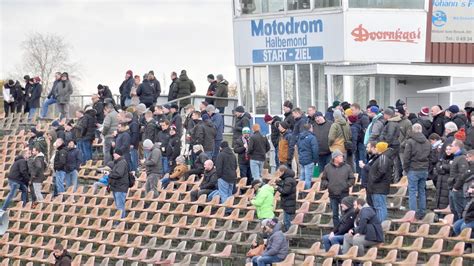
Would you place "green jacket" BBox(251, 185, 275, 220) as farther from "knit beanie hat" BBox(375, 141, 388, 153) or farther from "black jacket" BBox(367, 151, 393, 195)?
"knit beanie hat" BBox(375, 141, 388, 153)

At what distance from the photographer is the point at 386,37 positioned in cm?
2692

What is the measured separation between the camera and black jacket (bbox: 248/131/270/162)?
21875mm

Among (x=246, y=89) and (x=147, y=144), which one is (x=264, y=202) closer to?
(x=147, y=144)

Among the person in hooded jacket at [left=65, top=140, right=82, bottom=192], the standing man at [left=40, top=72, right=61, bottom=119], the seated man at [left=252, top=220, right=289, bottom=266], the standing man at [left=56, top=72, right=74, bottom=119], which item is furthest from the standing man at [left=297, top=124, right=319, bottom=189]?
the standing man at [left=40, top=72, right=61, bottom=119]

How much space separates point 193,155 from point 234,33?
691 cm

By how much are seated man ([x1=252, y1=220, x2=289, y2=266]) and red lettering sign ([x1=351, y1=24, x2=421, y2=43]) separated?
9.40 m

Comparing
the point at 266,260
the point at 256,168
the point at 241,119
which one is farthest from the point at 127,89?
the point at 266,260

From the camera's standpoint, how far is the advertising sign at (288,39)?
88.6 feet

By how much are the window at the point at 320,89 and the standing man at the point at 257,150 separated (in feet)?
17.9

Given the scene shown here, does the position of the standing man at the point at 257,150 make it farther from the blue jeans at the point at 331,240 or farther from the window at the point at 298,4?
the window at the point at 298,4

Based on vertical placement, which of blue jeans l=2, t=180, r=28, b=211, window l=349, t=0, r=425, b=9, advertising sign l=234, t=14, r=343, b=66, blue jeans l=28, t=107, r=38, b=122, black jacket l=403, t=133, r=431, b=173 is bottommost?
blue jeans l=2, t=180, r=28, b=211

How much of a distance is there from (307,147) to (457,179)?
3.98 meters

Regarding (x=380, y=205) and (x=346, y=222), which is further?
(x=380, y=205)

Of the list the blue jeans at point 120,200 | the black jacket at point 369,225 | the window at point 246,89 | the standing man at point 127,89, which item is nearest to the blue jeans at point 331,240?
the black jacket at point 369,225
